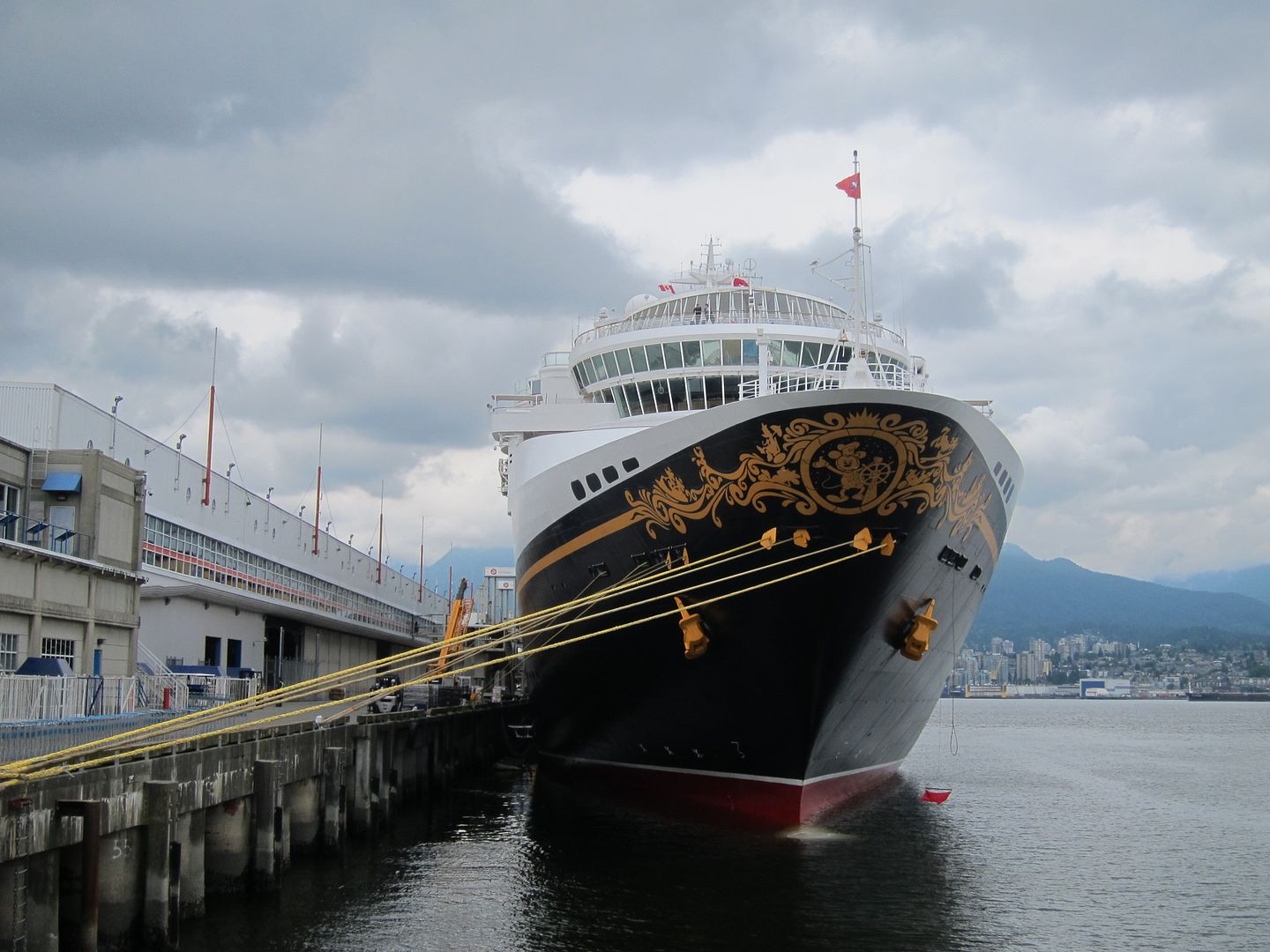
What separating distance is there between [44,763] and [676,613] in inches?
379

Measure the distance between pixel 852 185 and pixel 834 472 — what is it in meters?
5.72

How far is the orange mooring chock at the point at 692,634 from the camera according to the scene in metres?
18.5

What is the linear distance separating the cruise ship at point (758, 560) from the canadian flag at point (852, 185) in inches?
2.3

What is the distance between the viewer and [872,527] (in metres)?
17.5

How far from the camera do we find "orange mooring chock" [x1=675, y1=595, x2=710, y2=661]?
18.5 metres

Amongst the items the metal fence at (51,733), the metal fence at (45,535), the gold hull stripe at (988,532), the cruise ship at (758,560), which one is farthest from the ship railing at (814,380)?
the metal fence at (45,535)

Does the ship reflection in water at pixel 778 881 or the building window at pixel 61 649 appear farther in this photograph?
the building window at pixel 61 649

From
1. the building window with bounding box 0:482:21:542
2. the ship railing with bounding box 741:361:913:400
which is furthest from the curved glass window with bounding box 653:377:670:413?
the building window with bounding box 0:482:21:542

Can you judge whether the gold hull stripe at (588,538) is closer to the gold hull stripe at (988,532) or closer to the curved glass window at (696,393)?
the curved glass window at (696,393)

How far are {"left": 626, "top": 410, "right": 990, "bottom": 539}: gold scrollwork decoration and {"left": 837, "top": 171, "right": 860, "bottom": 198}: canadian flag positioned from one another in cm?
496

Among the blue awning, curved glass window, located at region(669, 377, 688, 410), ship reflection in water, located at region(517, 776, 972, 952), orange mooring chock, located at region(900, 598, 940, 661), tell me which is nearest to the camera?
ship reflection in water, located at region(517, 776, 972, 952)

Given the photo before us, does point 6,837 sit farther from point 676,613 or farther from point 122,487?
point 122,487

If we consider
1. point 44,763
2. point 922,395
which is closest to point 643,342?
point 922,395

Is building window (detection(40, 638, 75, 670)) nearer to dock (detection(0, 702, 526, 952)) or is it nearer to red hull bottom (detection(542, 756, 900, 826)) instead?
dock (detection(0, 702, 526, 952))
